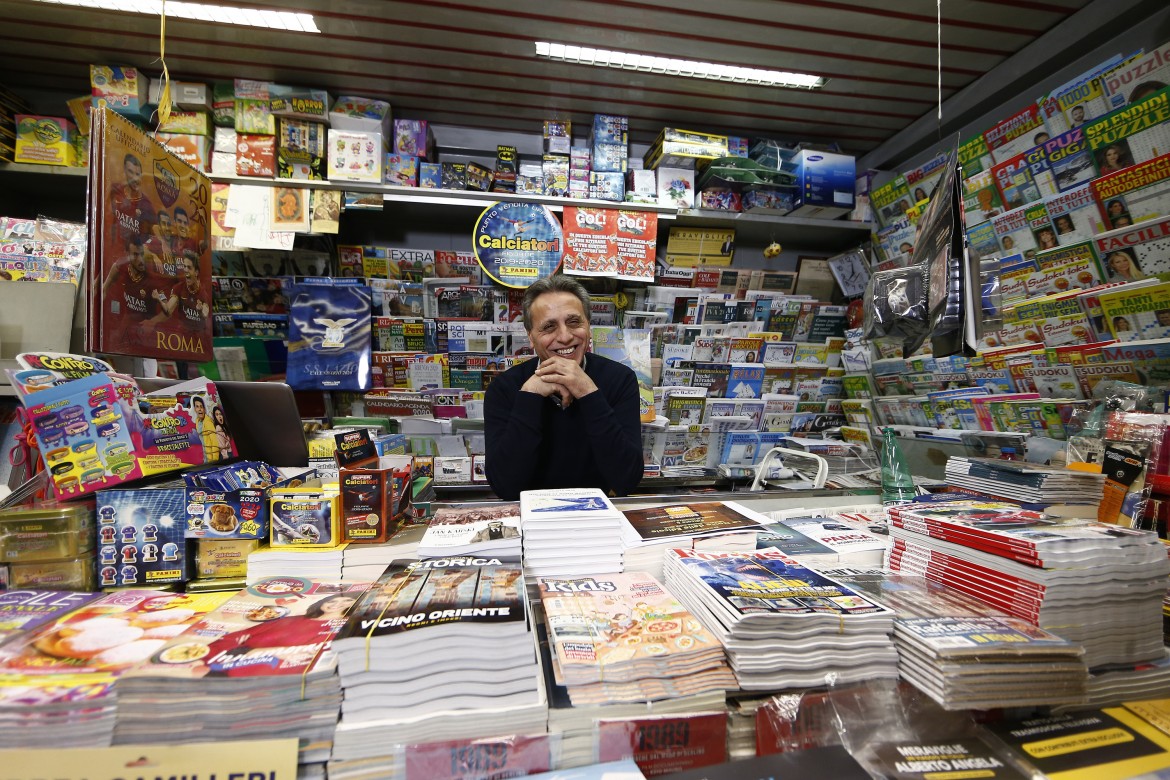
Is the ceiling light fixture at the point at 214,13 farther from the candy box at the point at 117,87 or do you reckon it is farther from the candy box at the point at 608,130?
the candy box at the point at 608,130

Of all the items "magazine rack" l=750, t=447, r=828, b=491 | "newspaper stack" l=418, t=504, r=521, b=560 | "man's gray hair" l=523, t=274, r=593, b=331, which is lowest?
"magazine rack" l=750, t=447, r=828, b=491

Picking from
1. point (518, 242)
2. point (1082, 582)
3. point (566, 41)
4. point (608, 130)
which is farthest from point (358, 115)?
point (1082, 582)

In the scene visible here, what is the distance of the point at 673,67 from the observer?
2549 mm

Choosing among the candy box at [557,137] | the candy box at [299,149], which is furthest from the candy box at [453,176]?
the candy box at [299,149]

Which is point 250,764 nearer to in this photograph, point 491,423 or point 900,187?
point 491,423

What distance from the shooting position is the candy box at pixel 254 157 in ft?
8.72

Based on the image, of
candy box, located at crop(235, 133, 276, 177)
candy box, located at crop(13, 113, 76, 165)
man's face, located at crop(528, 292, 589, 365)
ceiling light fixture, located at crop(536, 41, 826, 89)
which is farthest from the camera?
candy box, located at crop(235, 133, 276, 177)

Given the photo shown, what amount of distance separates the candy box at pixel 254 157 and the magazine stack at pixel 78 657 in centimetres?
253

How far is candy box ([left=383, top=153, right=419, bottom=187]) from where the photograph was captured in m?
2.84

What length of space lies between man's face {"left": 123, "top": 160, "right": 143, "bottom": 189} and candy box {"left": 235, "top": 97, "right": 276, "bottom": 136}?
152cm

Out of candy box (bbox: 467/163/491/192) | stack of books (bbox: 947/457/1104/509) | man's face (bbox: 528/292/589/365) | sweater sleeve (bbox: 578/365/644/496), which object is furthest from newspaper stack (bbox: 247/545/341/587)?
candy box (bbox: 467/163/491/192)

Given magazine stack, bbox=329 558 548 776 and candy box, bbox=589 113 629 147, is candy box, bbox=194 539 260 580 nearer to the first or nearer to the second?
magazine stack, bbox=329 558 548 776

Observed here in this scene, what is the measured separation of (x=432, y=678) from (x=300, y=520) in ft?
1.93

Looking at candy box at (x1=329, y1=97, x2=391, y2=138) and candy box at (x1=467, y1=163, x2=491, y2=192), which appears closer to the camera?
candy box at (x1=329, y1=97, x2=391, y2=138)
